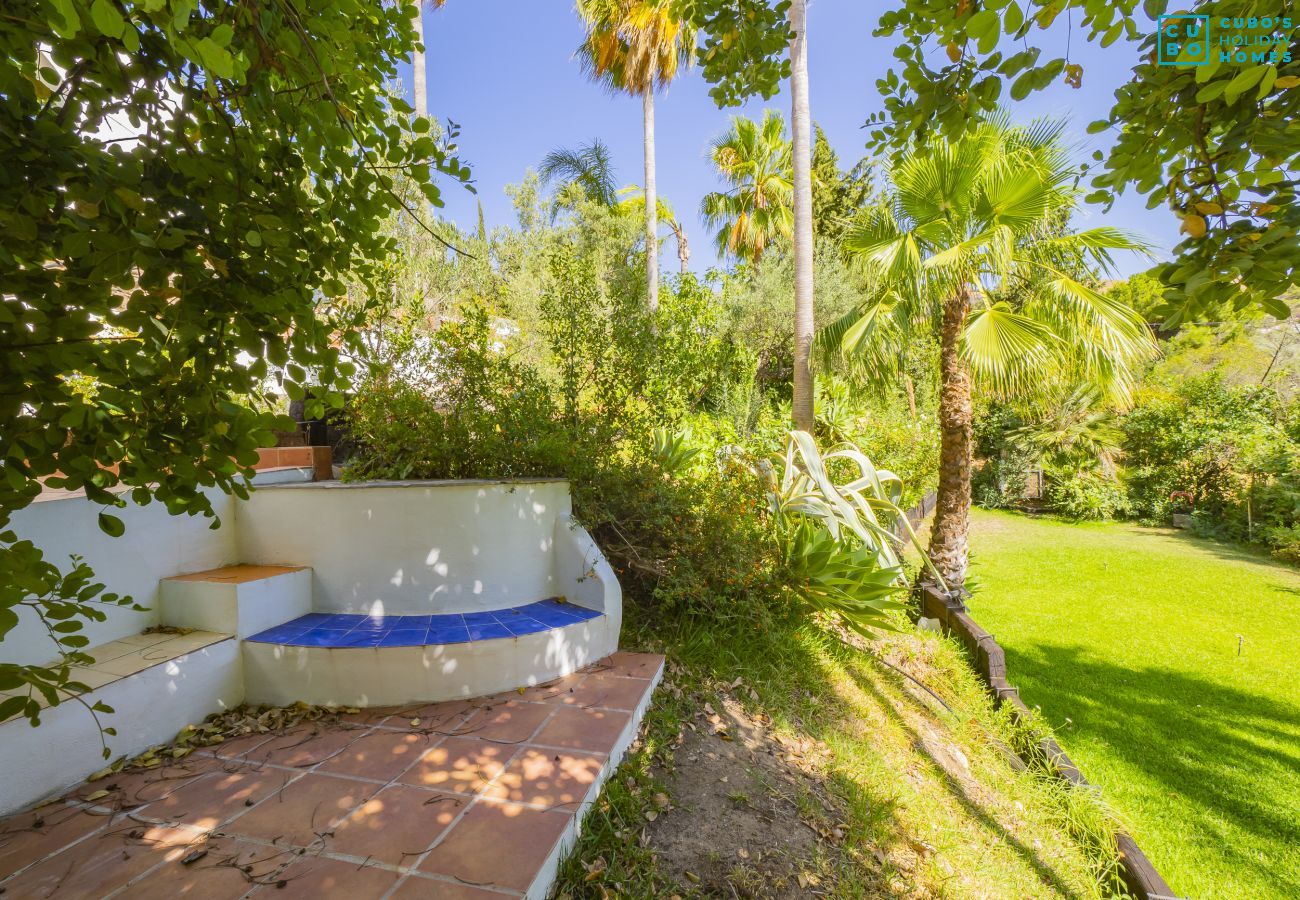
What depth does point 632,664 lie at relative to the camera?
3586 mm

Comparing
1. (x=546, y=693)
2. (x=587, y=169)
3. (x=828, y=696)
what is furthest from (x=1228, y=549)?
(x=587, y=169)

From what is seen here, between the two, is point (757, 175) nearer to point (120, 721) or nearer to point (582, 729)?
point (582, 729)

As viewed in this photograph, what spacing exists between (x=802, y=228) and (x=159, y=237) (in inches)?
284

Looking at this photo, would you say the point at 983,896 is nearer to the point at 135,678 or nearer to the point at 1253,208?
the point at 1253,208

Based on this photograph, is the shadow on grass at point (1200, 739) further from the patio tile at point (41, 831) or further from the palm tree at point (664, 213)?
the palm tree at point (664, 213)

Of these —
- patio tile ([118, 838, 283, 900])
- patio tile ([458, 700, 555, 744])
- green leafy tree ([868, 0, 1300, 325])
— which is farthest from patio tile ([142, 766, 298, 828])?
green leafy tree ([868, 0, 1300, 325])

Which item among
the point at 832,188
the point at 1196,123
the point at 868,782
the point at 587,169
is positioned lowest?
the point at 868,782

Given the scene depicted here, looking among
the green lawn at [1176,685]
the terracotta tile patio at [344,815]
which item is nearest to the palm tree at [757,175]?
the green lawn at [1176,685]

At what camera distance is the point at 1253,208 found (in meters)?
1.27

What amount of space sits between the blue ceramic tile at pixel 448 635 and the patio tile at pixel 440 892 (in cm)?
131

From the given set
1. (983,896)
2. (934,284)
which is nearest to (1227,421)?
(934,284)

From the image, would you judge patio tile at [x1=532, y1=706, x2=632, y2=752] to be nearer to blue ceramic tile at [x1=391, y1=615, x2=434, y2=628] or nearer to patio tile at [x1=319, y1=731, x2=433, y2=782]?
patio tile at [x1=319, y1=731, x2=433, y2=782]

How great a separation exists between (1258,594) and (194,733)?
12.6 metres

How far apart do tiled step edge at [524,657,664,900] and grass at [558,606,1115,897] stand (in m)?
0.05
